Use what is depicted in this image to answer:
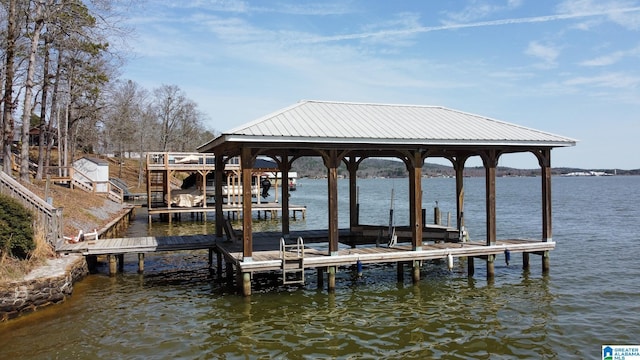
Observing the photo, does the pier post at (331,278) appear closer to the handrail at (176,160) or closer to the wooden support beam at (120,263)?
the wooden support beam at (120,263)

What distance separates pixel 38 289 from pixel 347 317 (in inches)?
293

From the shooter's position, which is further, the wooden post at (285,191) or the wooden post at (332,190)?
the wooden post at (285,191)

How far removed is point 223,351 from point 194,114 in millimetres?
67419

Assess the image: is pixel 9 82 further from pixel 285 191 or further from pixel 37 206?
pixel 285 191

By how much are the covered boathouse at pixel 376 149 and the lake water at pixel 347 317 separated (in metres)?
0.94

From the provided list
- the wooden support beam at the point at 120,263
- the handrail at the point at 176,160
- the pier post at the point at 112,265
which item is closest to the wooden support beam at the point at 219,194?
the wooden support beam at the point at 120,263

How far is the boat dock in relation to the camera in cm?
1331

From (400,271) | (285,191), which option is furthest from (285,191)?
(400,271)

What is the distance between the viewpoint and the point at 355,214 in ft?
64.4

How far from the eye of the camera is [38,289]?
11.8 metres

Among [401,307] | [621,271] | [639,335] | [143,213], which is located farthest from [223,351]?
[143,213]

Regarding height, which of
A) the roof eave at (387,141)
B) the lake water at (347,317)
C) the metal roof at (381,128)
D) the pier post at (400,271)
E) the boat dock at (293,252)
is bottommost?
the lake water at (347,317)

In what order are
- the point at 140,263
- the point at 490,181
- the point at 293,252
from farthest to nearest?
the point at 140,263
the point at 490,181
the point at 293,252

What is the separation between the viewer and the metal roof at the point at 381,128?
43.1ft
